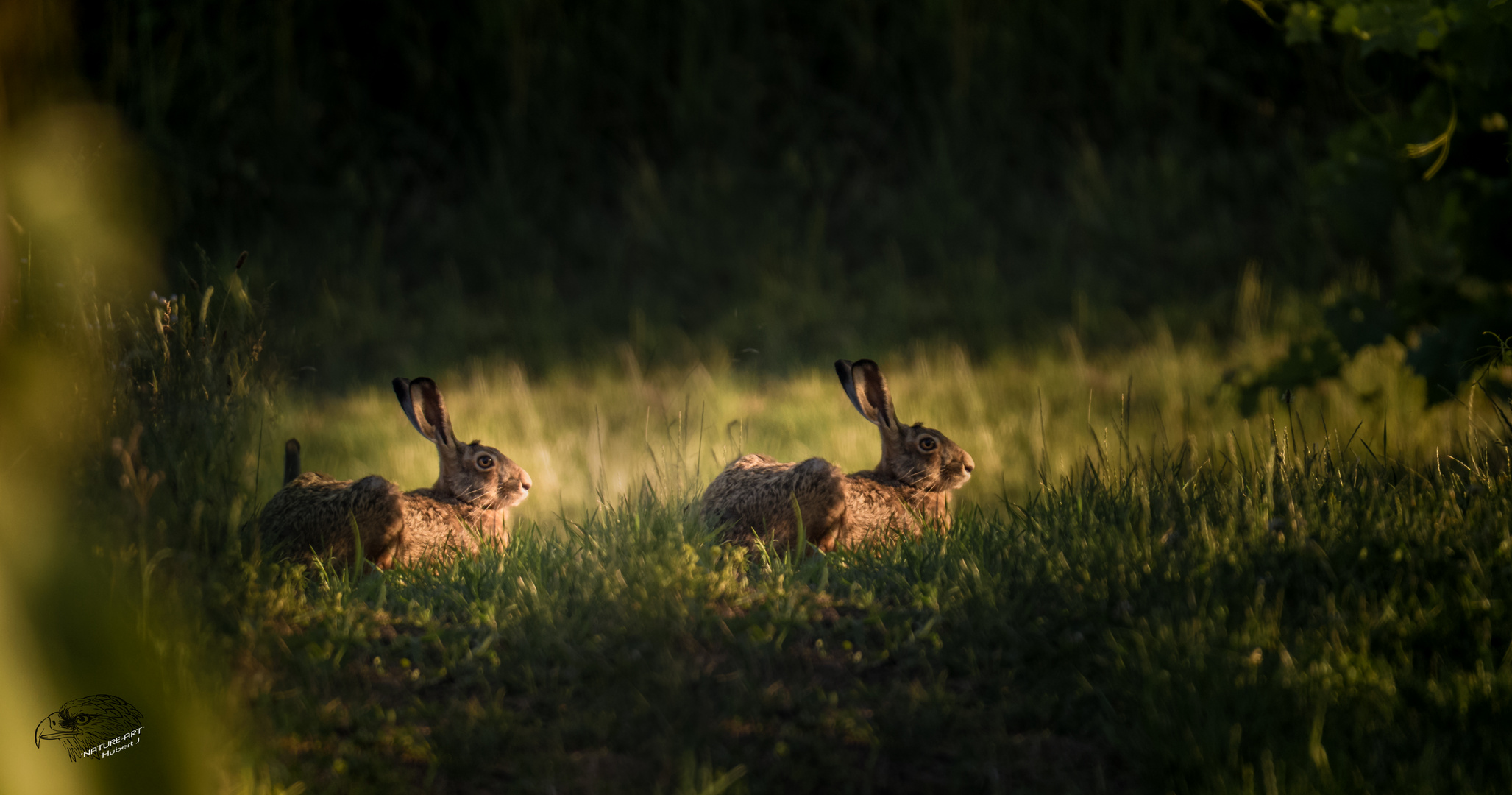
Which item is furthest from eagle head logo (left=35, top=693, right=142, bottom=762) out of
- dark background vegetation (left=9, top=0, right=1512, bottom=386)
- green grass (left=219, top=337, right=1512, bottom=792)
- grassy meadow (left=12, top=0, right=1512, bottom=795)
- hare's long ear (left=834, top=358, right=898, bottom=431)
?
dark background vegetation (left=9, top=0, right=1512, bottom=386)

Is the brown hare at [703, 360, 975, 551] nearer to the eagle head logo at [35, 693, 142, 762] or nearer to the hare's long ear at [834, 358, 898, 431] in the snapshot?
the hare's long ear at [834, 358, 898, 431]

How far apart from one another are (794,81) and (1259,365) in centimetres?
535

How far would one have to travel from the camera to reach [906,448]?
16.0 feet

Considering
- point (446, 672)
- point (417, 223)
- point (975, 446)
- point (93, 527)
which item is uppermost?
point (417, 223)

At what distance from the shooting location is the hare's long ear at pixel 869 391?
478cm

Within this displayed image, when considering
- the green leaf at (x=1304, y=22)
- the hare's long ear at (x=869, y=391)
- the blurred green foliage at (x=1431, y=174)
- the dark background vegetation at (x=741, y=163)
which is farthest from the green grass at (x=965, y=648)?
the dark background vegetation at (x=741, y=163)

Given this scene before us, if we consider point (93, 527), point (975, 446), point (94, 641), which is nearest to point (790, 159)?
point (975, 446)

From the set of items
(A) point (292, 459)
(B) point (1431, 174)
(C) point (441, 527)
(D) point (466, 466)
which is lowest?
(C) point (441, 527)

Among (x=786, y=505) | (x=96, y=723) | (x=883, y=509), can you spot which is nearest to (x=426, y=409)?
(x=786, y=505)

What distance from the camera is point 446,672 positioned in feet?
10.9

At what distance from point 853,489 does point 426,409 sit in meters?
1.70

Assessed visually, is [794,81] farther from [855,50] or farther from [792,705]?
[792,705]

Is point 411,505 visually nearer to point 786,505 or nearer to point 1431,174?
point 786,505

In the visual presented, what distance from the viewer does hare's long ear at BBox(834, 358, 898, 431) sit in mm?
4777
